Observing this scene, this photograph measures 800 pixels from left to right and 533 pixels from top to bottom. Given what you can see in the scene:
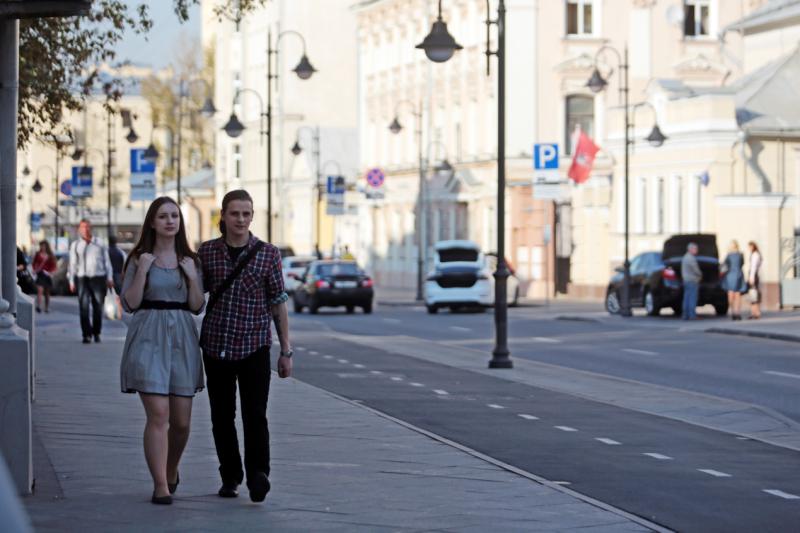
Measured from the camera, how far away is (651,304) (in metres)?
43.7

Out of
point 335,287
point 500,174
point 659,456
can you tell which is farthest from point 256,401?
point 335,287

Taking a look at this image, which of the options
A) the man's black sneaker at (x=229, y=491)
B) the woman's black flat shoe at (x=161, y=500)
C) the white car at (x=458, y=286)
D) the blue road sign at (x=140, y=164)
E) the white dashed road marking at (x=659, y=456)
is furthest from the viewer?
the blue road sign at (x=140, y=164)

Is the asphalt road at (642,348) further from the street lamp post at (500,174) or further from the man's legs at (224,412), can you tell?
the man's legs at (224,412)

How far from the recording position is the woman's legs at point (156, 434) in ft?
33.1

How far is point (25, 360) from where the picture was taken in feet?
32.6

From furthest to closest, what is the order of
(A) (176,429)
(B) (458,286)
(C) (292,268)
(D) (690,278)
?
(C) (292,268)
(B) (458,286)
(D) (690,278)
(A) (176,429)

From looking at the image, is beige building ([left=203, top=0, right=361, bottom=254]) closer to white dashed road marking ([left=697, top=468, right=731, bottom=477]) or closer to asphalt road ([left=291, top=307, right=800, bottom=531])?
asphalt road ([left=291, top=307, right=800, bottom=531])

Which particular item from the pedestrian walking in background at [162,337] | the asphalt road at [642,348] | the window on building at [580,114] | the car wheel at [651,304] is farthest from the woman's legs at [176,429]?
the window on building at [580,114]

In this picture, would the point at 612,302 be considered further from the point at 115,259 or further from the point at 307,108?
the point at 307,108

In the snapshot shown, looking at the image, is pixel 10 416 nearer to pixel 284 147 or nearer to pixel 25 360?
pixel 25 360

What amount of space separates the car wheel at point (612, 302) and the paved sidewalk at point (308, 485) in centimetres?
2946

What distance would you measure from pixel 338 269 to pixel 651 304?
976cm

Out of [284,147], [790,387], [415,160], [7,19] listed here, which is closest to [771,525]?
[7,19]

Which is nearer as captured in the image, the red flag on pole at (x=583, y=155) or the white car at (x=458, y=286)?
the white car at (x=458, y=286)
